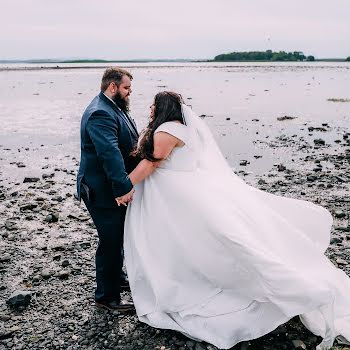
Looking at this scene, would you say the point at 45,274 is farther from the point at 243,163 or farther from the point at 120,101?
the point at 243,163

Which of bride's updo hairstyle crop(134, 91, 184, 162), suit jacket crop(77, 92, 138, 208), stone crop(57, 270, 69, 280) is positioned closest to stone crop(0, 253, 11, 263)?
stone crop(57, 270, 69, 280)

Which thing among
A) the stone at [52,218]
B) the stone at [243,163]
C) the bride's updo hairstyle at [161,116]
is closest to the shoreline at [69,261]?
the stone at [52,218]

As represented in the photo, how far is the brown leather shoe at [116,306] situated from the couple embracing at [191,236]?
1.69ft

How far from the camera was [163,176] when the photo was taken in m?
6.45

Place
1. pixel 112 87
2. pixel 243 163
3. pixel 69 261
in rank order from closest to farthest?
1. pixel 112 87
2. pixel 69 261
3. pixel 243 163

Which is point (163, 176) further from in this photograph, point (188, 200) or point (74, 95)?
point (74, 95)

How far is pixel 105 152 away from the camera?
6035 millimetres

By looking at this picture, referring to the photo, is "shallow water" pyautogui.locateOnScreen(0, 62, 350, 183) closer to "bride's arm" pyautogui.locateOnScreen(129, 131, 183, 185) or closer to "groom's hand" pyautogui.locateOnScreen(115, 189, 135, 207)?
"bride's arm" pyautogui.locateOnScreen(129, 131, 183, 185)

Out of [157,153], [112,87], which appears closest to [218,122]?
[112,87]

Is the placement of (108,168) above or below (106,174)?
above

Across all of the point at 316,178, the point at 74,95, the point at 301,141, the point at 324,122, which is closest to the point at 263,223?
the point at 316,178

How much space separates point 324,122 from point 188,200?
24.6 m

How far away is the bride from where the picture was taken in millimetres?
5770

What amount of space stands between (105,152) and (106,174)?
43 cm
